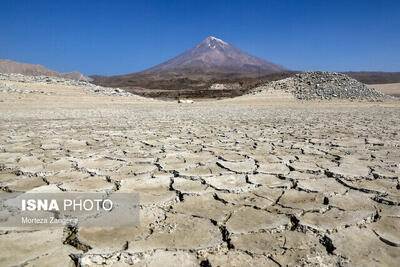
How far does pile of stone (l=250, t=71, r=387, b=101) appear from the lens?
633 inches

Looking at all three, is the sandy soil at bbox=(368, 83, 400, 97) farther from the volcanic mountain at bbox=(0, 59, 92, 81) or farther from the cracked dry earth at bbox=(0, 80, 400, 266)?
the volcanic mountain at bbox=(0, 59, 92, 81)

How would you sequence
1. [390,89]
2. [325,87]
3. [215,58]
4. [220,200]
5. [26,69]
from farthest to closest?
[215,58] → [26,69] → [390,89] → [325,87] → [220,200]

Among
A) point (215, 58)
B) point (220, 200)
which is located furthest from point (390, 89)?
point (215, 58)

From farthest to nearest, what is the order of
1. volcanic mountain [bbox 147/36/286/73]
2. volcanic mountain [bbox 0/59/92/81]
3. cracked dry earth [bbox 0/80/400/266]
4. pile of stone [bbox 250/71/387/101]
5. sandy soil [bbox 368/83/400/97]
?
volcanic mountain [bbox 147/36/286/73] → volcanic mountain [bbox 0/59/92/81] → sandy soil [bbox 368/83/400/97] → pile of stone [bbox 250/71/387/101] → cracked dry earth [bbox 0/80/400/266]

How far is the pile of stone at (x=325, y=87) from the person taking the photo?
16078 mm

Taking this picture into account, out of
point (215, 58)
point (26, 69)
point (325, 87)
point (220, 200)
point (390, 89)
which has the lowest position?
point (220, 200)

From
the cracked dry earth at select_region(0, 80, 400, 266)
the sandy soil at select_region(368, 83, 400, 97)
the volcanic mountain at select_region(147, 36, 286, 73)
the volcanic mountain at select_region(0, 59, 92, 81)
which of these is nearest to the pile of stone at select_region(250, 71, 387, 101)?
the sandy soil at select_region(368, 83, 400, 97)

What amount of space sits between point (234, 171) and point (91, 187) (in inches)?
39.0

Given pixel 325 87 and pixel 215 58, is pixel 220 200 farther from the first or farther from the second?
pixel 215 58

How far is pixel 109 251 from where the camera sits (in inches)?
40.9

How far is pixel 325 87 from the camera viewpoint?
17.0 metres

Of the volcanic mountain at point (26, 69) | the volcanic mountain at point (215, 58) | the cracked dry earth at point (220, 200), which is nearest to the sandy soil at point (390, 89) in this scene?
the cracked dry earth at point (220, 200)

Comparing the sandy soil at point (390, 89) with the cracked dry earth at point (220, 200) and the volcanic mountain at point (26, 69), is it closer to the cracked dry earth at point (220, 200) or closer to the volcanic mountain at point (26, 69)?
the cracked dry earth at point (220, 200)

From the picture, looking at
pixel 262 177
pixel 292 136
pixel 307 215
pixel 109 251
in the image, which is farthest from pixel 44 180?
pixel 292 136
